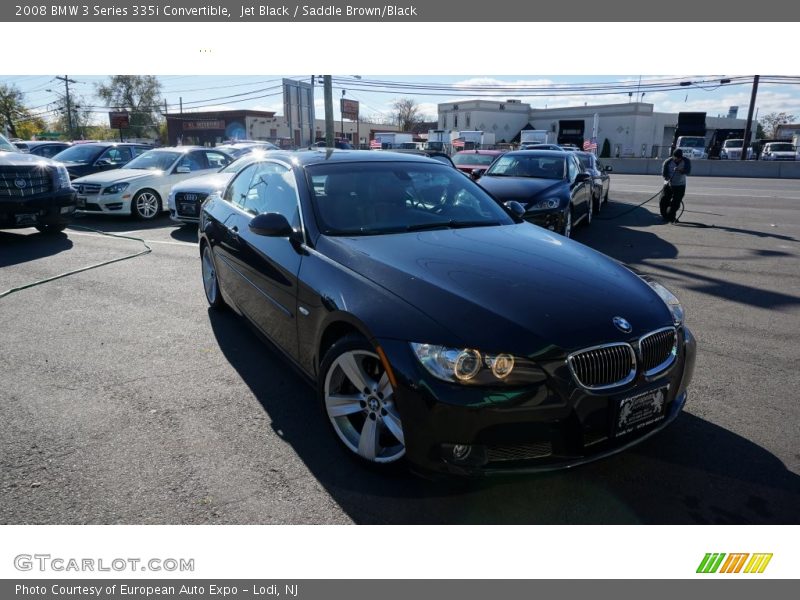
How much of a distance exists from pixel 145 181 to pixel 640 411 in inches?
467

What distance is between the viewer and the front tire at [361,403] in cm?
279

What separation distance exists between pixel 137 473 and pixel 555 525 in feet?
6.95

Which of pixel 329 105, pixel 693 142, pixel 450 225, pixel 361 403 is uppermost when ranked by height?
pixel 329 105

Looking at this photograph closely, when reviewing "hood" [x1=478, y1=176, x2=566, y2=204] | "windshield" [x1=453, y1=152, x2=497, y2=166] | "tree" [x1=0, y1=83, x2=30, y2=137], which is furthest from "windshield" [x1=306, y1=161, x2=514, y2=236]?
"tree" [x1=0, y1=83, x2=30, y2=137]

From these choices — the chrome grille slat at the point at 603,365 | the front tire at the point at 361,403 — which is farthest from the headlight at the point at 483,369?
the front tire at the point at 361,403

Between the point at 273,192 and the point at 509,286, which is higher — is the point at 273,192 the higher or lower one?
the higher one

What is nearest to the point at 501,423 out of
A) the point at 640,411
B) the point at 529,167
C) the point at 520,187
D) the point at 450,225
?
the point at 640,411

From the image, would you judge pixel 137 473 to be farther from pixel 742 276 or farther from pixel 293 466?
pixel 742 276

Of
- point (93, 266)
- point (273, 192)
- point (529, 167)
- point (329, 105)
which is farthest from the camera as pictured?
point (329, 105)

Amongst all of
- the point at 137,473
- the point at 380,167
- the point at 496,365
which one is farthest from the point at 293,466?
the point at 380,167

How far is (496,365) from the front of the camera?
8.02 feet

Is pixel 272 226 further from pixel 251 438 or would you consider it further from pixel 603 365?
pixel 603 365

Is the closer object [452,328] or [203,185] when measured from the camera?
[452,328]

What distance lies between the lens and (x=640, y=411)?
2.68 metres
